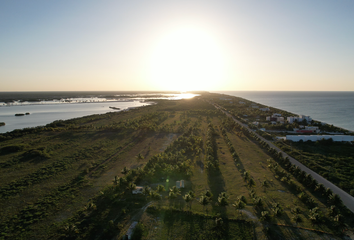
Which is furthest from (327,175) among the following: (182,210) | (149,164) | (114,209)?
(114,209)

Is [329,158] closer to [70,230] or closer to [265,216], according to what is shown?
[265,216]

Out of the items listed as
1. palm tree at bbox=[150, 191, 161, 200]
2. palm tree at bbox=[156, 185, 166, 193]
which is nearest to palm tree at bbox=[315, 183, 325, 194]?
palm tree at bbox=[156, 185, 166, 193]

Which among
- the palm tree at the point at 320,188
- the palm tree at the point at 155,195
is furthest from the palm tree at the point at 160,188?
the palm tree at the point at 320,188

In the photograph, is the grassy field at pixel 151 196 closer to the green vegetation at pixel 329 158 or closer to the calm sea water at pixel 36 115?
the green vegetation at pixel 329 158

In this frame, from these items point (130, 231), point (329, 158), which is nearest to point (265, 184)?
point (130, 231)

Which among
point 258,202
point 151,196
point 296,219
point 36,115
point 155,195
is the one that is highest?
point 36,115

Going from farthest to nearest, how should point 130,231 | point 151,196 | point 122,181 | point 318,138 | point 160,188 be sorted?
1. point 318,138
2. point 122,181
3. point 160,188
4. point 151,196
5. point 130,231

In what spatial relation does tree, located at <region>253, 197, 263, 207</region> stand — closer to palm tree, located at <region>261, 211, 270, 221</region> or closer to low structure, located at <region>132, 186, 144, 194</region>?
palm tree, located at <region>261, 211, 270, 221</region>

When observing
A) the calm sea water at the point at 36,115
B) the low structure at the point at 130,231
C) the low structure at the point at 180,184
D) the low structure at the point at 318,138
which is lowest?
the low structure at the point at 130,231

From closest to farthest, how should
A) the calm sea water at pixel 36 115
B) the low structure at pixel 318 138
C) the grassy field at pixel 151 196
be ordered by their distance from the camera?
the grassy field at pixel 151 196 → the low structure at pixel 318 138 → the calm sea water at pixel 36 115
